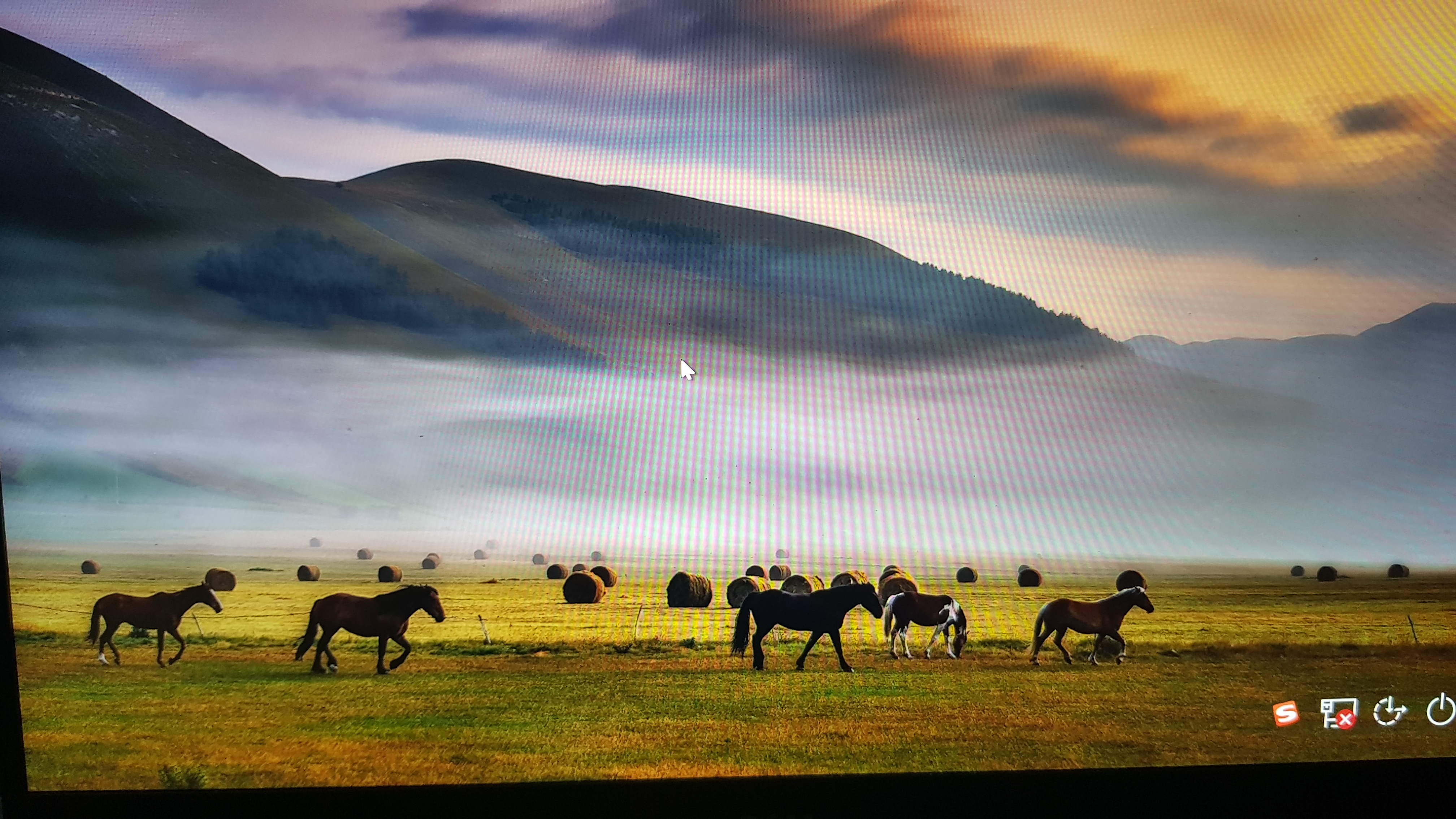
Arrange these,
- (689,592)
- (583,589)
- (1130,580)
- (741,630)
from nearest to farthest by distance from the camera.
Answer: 1. (1130,580)
2. (689,592)
3. (583,589)
4. (741,630)

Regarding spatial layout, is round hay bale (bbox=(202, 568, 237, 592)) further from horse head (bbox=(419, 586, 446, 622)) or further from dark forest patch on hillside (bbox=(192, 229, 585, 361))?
dark forest patch on hillside (bbox=(192, 229, 585, 361))

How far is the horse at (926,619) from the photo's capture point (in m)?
4.03

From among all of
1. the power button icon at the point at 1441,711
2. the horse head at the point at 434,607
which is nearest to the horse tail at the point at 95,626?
the horse head at the point at 434,607

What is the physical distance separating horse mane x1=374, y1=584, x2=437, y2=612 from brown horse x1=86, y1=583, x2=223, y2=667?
57 cm

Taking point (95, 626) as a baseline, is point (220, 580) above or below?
above

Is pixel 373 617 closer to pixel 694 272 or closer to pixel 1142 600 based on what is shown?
pixel 694 272

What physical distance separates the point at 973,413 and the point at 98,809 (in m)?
3.09

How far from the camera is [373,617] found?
153 inches

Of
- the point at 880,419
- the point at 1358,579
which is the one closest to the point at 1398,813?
the point at 1358,579

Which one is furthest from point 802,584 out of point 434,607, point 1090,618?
point 434,607

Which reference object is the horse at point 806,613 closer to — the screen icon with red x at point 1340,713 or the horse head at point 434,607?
the horse head at point 434,607

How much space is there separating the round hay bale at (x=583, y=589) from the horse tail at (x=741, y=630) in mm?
546

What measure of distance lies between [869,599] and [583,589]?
1158 mm

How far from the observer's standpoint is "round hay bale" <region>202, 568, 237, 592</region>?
12.0 ft
